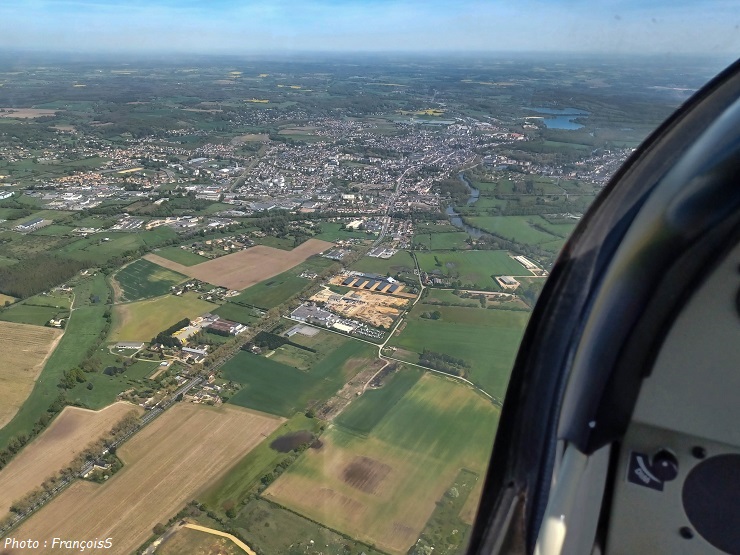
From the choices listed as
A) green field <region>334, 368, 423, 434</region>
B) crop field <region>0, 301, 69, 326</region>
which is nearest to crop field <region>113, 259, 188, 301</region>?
crop field <region>0, 301, 69, 326</region>

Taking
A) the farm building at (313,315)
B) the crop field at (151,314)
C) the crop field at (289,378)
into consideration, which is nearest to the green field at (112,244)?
the crop field at (151,314)

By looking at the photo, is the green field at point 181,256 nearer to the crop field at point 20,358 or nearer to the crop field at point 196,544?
the crop field at point 20,358

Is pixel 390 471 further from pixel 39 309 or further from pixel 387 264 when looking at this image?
pixel 39 309

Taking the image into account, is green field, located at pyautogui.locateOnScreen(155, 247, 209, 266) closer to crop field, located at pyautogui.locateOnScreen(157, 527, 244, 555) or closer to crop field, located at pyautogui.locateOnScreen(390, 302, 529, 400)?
crop field, located at pyautogui.locateOnScreen(390, 302, 529, 400)

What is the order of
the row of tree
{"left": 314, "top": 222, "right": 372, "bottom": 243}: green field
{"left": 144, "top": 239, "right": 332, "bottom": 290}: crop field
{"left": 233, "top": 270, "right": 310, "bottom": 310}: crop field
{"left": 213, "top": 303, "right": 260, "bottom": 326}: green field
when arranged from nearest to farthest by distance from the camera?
{"left": 213, "top": 303, "right": 260, "bottom": 326}: green field → {"left": 233, "top": 270, "right": 310, "bottom": 310}: crop field → the row of tree → {"left": 144, "top": 239, "right": 332, "bottom": 290}: crop field → {"left": 314, "top": 222, "right": 372, "bottom": 243}: green field

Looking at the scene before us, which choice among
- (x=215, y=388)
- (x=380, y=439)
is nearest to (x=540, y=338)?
(x=380, y=439)
